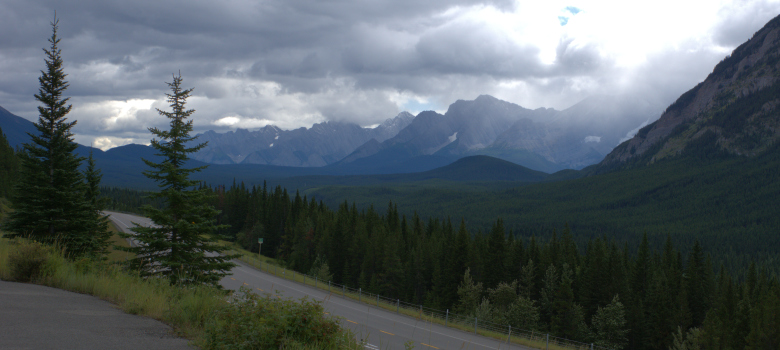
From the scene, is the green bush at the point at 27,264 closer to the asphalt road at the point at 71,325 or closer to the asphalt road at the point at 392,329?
the asphalt road at the point at 71,325

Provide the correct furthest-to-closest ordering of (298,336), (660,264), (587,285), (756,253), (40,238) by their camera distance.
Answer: (756,253) < (660,264) < (587,285) < (40,238) < (298,336)

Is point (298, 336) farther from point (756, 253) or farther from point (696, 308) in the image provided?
point (756, 253)

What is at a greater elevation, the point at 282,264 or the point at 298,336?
the point at 298,336

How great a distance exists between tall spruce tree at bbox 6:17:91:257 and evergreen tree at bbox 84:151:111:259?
0.42m

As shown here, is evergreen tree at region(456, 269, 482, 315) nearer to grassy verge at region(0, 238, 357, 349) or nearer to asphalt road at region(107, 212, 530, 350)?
asphalt road at region(107, 212, 530, 350)

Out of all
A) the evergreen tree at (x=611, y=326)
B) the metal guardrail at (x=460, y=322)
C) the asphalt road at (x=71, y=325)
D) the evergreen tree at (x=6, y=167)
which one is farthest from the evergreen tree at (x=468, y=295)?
the evergreen tree at (x=6, y=167)

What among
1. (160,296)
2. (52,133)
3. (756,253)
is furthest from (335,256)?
(756,253)

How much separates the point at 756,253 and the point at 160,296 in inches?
7724

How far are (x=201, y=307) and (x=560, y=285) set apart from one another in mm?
59036

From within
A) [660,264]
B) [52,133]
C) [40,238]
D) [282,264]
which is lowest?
[282,264]

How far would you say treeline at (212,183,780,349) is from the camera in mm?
53344

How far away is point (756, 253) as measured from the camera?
491 ft

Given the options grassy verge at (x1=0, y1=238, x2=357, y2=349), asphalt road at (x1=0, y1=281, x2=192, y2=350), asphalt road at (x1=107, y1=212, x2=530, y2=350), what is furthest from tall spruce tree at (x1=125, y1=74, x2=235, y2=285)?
asphalt road at (x1=0, y1=281, x2=192, y2=350)

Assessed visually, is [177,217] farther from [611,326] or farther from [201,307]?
[611,326]
